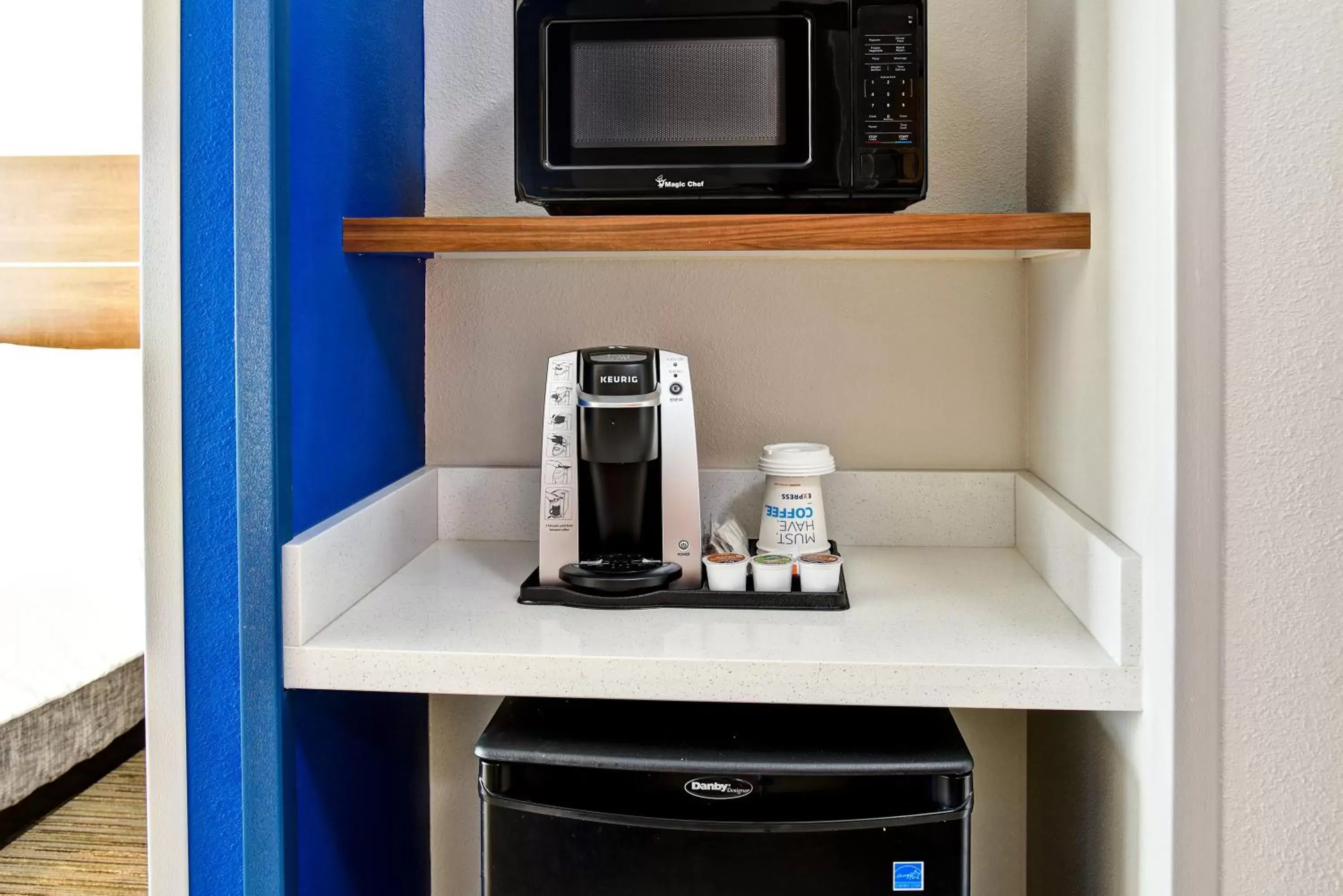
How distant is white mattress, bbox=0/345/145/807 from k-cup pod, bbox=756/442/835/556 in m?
0.85

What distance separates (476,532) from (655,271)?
499 mm

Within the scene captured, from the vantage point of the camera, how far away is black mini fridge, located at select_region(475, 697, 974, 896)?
3.56 feet

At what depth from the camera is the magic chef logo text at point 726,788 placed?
43.1 inches

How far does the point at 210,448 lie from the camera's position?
1049 millimetres

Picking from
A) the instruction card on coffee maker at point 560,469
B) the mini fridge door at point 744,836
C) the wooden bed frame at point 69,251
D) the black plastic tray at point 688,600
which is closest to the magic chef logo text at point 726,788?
the mini fridge door at point 744,836

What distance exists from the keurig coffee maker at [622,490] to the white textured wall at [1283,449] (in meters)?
0.63

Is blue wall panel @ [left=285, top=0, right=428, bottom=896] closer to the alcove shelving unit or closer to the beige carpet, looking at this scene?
the alcove shelving unit

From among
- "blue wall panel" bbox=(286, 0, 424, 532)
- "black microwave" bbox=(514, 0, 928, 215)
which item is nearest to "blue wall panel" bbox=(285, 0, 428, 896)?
"blue wall panel" bbox=(286, 0, 424, 532)

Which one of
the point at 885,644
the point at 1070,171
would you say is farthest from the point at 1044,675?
the point at 1070,171

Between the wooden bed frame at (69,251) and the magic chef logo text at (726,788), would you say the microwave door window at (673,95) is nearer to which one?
the wooden bed frame at (69,251)

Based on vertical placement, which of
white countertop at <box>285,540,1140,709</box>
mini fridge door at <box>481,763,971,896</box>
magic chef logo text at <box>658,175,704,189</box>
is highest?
magic chef logo text at <box>658,175,704,189</box>

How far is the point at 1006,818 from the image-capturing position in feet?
5.45

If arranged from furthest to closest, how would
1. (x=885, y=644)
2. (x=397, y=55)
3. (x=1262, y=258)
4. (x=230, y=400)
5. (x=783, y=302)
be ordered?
(x=783, y=302) < (x=397, y=55) < (x=885, y=644) < (x=230, y=400) < (x=1262, y=258)

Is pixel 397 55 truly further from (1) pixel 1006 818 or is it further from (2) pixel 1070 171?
(1) pixel 1006 818
